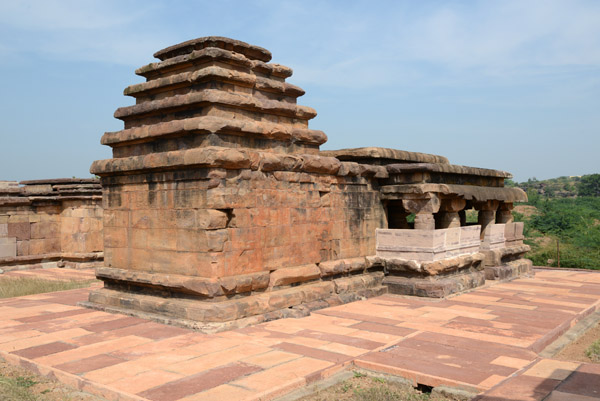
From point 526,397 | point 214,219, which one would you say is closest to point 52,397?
point 214,219

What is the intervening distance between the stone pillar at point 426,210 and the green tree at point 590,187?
174ft

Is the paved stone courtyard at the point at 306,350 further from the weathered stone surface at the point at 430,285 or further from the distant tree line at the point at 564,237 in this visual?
the distant tree line at the point at 564,237

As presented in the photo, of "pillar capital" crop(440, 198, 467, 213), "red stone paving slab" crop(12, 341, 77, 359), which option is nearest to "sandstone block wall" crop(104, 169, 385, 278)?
"red stone paving slab" crop(12, 341, 77, 359)

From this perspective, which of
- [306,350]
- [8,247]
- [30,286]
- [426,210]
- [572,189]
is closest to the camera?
[306,350]

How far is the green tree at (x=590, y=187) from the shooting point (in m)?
54.6

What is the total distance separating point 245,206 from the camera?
6980 millimetres

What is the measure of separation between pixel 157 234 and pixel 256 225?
140 cm

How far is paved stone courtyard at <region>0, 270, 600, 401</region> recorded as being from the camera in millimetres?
4445

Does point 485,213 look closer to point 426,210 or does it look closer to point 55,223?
point 426,210

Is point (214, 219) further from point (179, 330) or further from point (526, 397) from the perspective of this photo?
point (526, 397)

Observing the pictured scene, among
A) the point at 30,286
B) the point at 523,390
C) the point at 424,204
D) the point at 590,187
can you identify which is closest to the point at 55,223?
the point at 30,286

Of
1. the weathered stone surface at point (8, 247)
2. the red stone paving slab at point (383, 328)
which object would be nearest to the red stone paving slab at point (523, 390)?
the red stone paving slab at point (383, 328)

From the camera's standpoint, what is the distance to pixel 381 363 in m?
5.00

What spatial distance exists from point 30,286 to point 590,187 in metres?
58.1
